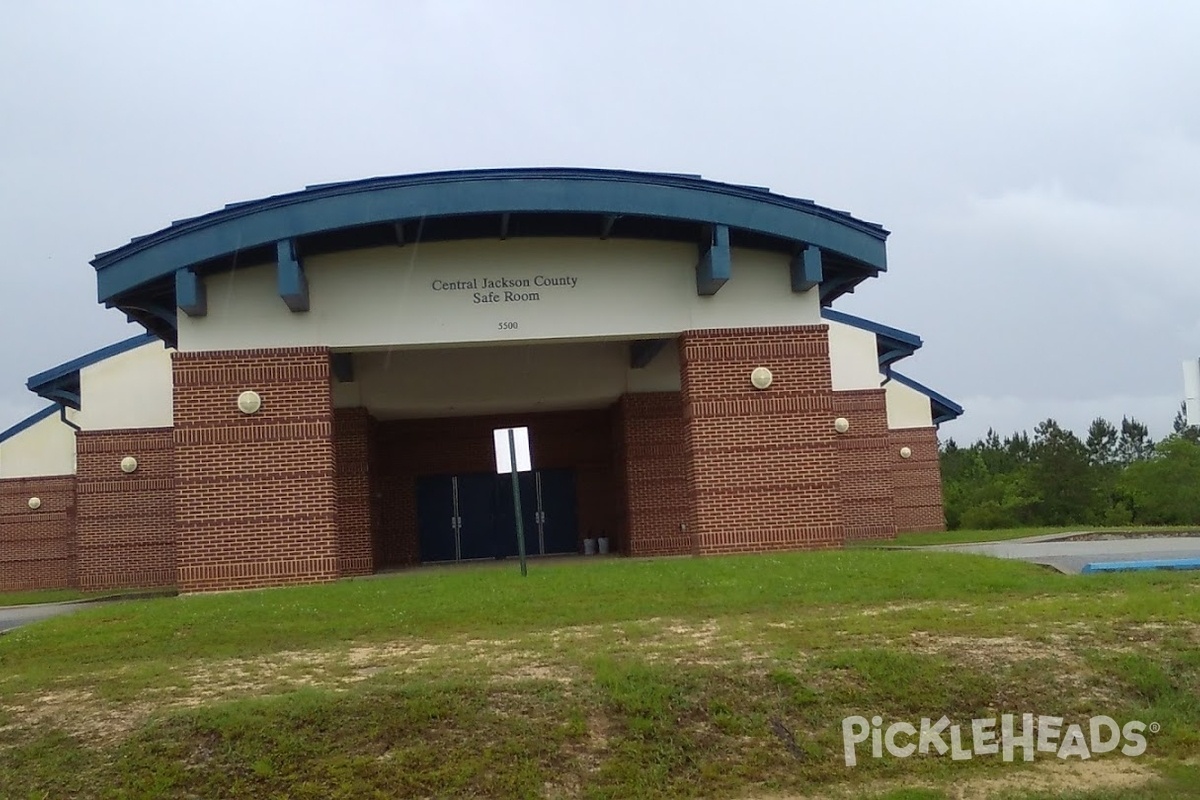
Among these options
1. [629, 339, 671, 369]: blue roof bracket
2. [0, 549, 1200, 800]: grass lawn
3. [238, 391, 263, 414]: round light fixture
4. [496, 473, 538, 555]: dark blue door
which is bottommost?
[0, 549, 1200, 800]: grass lawn

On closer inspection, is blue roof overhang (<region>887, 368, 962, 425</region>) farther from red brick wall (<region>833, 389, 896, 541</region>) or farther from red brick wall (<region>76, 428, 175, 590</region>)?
red brick wall (<region>76, 428, 175, 590</region>)

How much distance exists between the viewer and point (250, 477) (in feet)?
51.0

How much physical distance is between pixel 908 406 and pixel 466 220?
60.8 feet

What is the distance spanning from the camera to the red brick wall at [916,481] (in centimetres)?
3036

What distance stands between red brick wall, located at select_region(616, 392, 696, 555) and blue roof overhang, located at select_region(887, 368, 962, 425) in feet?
35.1

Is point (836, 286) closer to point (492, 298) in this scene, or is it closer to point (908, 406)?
point (492, 298)

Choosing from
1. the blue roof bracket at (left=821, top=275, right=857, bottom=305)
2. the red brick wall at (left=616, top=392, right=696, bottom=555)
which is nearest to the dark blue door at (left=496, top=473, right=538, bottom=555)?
the red brick wall at (left=616, top=392, right=696, bottom=555)

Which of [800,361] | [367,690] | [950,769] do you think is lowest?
[950,769]

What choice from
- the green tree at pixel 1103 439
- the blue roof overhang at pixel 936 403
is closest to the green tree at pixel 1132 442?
the green tree at pixel 1103 439

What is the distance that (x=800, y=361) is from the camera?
54.4 ft

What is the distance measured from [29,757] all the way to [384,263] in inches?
394

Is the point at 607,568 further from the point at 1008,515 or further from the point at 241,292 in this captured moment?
the point at 1008,515

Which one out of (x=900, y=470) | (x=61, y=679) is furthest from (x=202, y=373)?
(x=900, y=470)

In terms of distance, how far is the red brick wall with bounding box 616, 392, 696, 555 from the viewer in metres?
21.1
